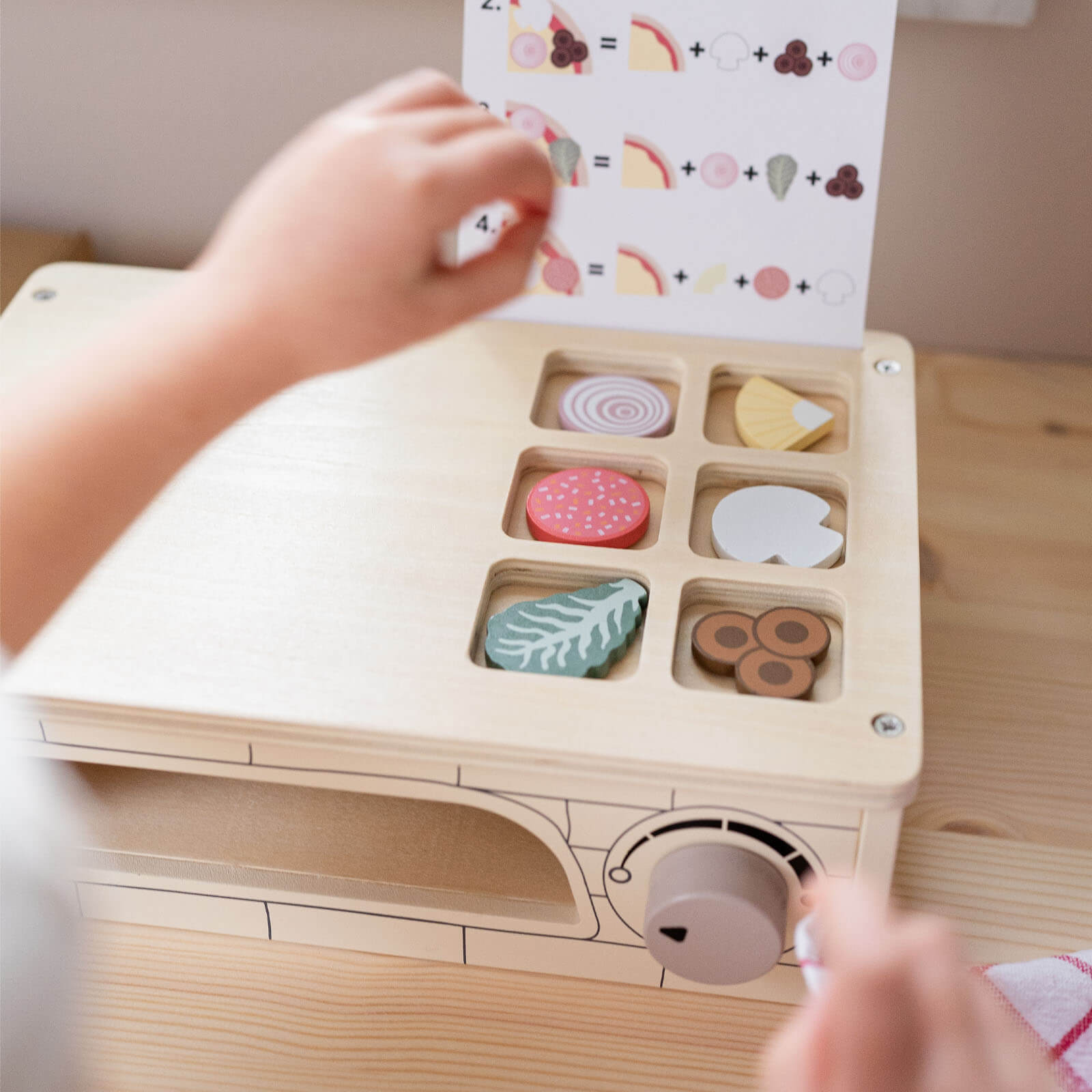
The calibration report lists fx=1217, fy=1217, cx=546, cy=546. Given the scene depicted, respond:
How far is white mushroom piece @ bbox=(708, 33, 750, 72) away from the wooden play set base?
159mm

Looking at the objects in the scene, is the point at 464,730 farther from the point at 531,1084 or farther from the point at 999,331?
the point at 999,331

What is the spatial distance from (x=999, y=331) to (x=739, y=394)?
1.12 ft

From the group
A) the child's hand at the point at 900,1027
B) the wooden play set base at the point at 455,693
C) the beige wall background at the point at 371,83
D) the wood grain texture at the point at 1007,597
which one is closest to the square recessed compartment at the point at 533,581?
the wooden play set base at the point at 455,693

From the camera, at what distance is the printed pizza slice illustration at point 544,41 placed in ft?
2.15

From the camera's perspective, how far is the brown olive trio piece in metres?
0.50

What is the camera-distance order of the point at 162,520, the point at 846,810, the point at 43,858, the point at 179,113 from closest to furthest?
the point at 43,858 → the point at 846,810 → the point at 162,520 → the point at 179,113

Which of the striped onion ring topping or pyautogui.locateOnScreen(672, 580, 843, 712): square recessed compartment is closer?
pyautogui.locateOnScreen(672, 580, 843, 712): square recessed compartment

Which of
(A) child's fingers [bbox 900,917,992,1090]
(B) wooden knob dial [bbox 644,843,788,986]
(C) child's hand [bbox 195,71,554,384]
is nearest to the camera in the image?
(A) child's fingers [bbox 900,917,992,1090]

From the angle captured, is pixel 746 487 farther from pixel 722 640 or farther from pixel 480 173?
pixel 480 173

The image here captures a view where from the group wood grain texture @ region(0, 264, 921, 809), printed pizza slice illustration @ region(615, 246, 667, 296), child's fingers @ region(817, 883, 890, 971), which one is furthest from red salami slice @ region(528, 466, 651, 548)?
child's fingers @ region(817, 883, 890, 971)

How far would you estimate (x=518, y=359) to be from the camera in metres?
0.68

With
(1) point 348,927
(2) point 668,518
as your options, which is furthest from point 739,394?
(1) point 348,927

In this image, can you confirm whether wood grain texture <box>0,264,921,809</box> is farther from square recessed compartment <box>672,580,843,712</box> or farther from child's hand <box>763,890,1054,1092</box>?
child's hand <box>763,890,1054,1092</box>

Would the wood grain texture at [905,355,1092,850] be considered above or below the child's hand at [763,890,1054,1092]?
below
